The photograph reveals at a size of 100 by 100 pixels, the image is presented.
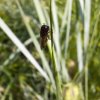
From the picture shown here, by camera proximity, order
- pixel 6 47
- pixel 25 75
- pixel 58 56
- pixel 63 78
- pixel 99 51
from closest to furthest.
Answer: pixel 58 56 → pixel 63 78 → pixel 99 51 → pixel 25 75 → pixel 6 47

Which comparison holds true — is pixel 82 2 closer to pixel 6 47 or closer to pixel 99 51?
pixel 99 51

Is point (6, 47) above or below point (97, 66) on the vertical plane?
above

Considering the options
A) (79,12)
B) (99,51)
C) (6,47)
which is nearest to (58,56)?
(79,12)

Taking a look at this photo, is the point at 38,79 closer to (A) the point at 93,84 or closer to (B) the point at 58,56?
(A) the point at 93,84

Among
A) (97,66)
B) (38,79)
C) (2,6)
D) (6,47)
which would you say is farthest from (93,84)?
(2,6)

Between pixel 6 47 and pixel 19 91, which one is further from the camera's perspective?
pixel 6 47

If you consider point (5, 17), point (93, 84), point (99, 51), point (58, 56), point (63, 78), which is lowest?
point (93, 84)

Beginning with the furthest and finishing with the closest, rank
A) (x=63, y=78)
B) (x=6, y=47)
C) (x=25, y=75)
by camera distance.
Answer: (x=6, y=47) < (x=25, y=75) < (x=63, y=78)

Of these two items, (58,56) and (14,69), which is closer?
(58,56)

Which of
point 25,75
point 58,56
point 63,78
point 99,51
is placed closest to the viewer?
point 58,56
